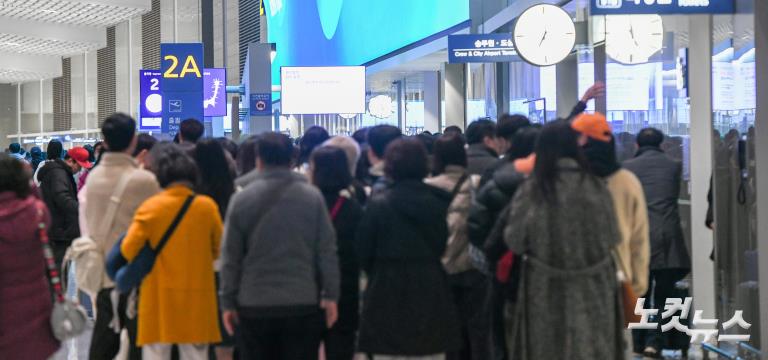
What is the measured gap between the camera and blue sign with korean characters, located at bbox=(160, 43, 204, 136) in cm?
1786

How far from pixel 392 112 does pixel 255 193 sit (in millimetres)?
25555

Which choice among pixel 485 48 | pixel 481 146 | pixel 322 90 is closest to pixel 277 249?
pixel 481 146

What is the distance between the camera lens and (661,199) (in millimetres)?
8719

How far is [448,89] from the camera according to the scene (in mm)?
22031

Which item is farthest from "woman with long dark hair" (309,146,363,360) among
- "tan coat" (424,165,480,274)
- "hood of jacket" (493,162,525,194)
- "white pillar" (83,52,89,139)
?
"white pillar" (83,52,89,139)

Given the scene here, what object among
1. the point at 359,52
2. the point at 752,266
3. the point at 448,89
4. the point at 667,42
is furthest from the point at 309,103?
the point at 752,266

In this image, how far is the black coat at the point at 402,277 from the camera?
18.2ft

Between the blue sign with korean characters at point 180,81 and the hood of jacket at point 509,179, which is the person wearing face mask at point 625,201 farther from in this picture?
the blue sign with korean characters at point 180,81

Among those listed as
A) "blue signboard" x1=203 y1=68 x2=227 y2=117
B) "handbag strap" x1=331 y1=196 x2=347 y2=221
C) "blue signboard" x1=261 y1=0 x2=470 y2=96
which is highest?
"blue signboard" x1=261 y1=0 x2=470 y2=96

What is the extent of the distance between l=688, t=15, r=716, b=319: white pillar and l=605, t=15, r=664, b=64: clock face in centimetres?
86

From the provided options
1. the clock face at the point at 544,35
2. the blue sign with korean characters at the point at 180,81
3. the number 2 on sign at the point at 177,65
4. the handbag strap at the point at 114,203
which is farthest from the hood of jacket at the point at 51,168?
the number 2 on sign at the point at 177,65

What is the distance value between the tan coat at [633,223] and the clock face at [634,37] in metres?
4.19

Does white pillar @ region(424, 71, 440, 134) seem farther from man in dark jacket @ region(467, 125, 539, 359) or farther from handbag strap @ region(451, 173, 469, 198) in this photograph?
man in dark jacket @ region(467, 125, 539, 359)

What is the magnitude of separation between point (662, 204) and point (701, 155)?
24.9 inches
